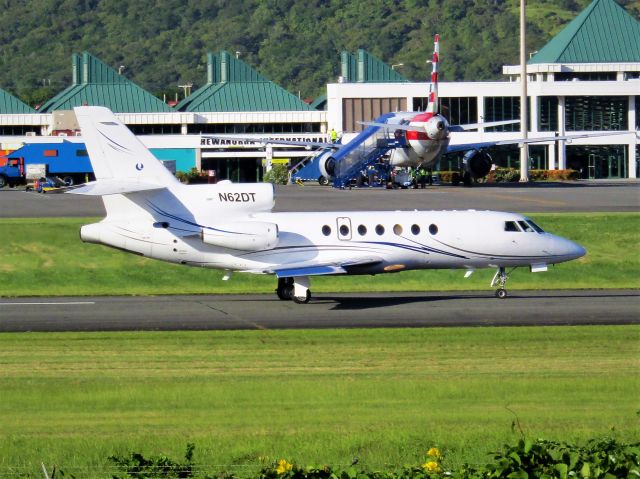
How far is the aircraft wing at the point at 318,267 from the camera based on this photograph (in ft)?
116

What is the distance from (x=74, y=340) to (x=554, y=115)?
8676 centimetres

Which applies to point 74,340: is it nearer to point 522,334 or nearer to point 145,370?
point 145,370

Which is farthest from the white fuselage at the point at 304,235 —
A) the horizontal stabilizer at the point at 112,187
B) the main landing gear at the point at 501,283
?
the main landing gear at the point at 501,283

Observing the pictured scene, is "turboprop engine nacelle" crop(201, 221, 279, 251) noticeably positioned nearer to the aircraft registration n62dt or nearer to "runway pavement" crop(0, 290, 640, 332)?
the aircraft registration n62dt

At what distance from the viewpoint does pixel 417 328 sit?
30.8 m

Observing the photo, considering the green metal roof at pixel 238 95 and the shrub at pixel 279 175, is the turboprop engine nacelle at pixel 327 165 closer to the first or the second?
the shrub at pixel 279 175

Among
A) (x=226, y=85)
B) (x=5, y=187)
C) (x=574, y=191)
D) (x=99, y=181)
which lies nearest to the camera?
(x=99, y=181)

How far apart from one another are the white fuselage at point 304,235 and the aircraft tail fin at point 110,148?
612mm

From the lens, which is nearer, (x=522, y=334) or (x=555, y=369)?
(x=555, y=369)

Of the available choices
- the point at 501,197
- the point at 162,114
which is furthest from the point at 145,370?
the point at 162,114

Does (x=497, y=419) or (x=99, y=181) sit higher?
(x=99, y=181)

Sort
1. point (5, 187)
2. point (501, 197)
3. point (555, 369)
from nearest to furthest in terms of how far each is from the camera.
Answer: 1. point (555, 369)
2. point (501, 197)
3. point (5, 187)

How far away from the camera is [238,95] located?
138 meters

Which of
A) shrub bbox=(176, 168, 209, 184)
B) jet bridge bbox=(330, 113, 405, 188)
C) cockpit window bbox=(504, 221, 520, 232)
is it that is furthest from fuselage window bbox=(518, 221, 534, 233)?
shrub bbox=(176, 168, 209, 184)
